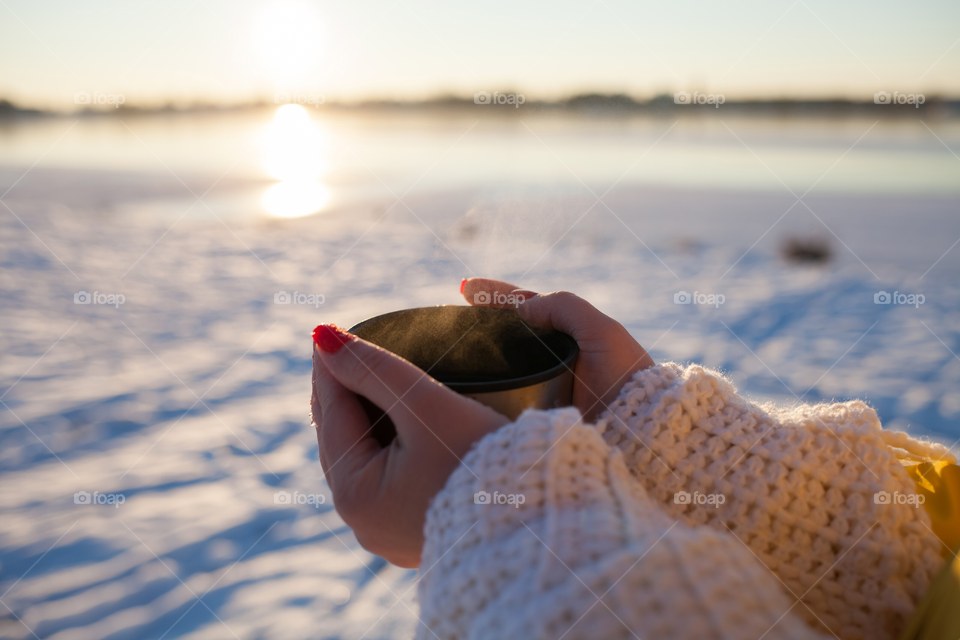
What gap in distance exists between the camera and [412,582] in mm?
1892

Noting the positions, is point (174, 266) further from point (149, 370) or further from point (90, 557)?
point (90, 557)

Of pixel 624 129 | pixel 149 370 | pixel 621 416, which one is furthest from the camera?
pixel 624 129

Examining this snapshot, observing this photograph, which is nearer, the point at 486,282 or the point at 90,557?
the point at 486,282

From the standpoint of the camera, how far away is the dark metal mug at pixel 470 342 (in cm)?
101

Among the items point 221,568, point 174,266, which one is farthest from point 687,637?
point 174,266

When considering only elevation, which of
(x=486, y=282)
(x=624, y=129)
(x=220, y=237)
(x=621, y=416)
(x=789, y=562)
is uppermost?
(x=624, y=129)

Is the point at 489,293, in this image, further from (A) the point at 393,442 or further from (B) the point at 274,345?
(B) the point at 274,345

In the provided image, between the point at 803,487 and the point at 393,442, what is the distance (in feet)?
2.13

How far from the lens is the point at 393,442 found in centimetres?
82

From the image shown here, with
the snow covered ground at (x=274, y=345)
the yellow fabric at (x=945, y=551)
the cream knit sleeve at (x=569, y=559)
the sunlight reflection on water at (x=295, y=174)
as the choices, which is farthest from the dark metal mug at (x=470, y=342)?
the sunlight reflection on water at (x=295, y=174)

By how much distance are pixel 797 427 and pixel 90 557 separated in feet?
7.17

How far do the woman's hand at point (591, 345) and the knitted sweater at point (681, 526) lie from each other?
2.6 inches

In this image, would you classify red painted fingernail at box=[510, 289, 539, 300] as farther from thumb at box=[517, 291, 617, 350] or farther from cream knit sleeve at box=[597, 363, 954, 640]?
cream knit sleeve at box=[597, 363, 954, 640]

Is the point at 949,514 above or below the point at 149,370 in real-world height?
below
